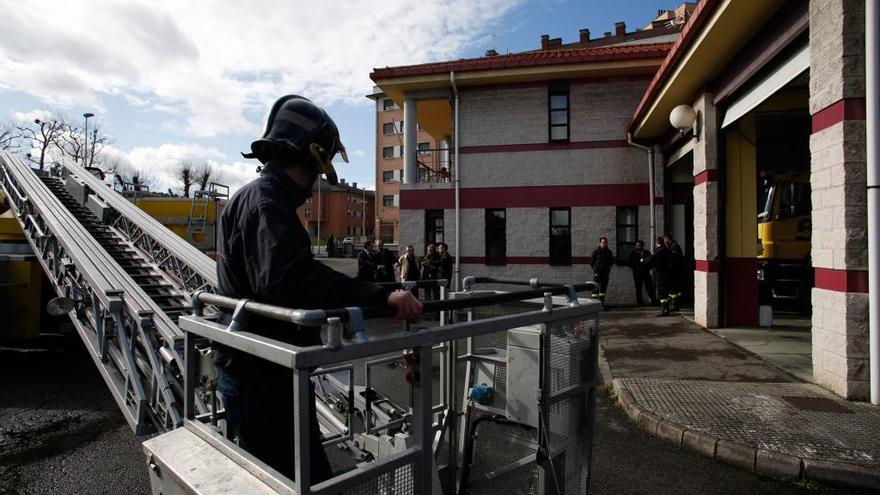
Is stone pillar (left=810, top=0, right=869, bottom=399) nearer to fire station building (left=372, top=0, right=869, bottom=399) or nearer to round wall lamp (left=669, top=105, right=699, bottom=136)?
fire station building (left=372, top=0, right=869, bottom=399)

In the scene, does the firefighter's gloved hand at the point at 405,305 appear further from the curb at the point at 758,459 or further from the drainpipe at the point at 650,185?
the drainpipe at the point at 650,185

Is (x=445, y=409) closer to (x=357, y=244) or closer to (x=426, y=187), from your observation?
(x=426, y=187)

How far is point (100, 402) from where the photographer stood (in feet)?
18.5

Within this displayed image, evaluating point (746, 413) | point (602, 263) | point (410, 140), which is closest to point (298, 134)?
point (746, 413)

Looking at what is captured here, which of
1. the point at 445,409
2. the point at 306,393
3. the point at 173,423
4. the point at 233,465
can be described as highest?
the point at 306,393

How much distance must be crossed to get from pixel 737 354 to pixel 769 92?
3555 mm

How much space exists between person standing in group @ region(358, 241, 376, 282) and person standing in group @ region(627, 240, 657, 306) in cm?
653

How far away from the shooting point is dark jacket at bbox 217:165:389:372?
1.79 m

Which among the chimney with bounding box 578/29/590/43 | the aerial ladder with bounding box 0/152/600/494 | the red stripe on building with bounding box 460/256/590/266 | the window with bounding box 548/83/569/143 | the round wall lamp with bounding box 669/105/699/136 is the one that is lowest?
the aerial ladder with bounding box 0/152/600/494

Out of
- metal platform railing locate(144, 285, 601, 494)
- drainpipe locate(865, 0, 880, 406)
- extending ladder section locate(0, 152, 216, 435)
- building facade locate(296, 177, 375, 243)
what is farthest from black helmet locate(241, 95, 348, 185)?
building facade locate(296, 177, 375, 243)

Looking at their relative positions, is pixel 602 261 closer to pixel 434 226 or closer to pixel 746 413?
pixel 434 226

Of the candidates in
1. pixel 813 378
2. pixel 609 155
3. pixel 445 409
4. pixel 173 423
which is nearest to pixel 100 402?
pixel 173 423

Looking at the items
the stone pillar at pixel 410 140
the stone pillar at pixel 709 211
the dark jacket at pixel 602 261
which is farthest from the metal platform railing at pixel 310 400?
the stone pillar at pixel 410 140

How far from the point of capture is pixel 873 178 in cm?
480
